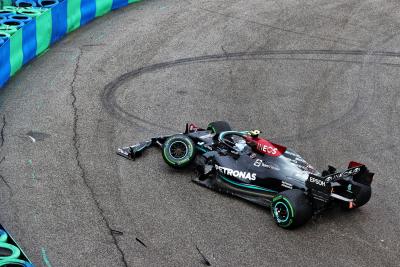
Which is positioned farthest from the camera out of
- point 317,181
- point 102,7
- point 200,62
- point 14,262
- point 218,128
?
point 102,7

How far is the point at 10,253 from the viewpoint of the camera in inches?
325

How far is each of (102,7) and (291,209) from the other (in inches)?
457

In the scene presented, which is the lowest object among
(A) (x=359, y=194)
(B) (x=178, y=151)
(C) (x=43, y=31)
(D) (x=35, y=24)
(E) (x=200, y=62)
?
(B) (x=178, y=151)

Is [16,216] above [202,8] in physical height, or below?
below

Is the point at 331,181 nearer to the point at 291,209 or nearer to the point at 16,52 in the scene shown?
the point at 291,209

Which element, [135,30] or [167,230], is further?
[135,30]

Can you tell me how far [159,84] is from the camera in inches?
589

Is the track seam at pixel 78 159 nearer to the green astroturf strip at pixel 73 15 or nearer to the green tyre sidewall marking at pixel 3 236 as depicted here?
the green tyre sidewall marking at pixel 3 236

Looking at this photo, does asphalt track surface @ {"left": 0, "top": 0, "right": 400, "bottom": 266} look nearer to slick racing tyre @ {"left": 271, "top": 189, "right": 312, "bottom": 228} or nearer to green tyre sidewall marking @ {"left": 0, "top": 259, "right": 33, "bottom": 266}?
slick racing tyre @ {"left": 271, "top": 189, "right": 312, "bottom": 228}

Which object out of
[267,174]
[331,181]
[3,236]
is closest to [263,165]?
[267,174]

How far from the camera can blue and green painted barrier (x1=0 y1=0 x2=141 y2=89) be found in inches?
590

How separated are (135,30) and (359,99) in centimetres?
650

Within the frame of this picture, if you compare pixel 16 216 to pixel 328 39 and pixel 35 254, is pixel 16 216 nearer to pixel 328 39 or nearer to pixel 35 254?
pixel 35 254

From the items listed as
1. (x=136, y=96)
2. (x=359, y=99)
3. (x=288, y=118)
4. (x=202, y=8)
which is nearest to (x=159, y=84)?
(x=136, y=96)
